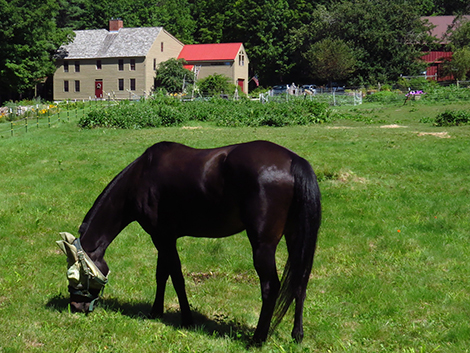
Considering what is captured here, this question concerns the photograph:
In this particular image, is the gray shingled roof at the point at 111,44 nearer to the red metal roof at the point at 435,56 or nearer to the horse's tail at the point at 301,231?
the red metal roof at the point at 435,56

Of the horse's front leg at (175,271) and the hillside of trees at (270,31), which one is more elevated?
the hillside of trees at (270,31)

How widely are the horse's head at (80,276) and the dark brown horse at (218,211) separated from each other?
1 cm

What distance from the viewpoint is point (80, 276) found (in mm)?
5355

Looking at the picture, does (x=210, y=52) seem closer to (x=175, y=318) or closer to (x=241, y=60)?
(x=241, y=60)

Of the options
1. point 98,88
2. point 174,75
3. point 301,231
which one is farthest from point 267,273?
point 98,88

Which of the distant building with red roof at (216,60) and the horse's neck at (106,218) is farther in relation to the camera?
the distant building with red roof at (216,60)

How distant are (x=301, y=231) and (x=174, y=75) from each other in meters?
56.3

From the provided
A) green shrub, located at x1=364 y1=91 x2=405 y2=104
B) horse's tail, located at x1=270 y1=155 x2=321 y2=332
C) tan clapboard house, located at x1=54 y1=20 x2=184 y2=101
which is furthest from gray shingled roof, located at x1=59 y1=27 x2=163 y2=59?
horse's tail, located at x1=270 y1=155 x2=321 y2=332

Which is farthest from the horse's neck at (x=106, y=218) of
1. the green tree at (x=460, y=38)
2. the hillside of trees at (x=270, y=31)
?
the green tree at (x=460, y=38)

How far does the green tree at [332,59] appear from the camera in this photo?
195 ft

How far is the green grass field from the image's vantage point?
511cm

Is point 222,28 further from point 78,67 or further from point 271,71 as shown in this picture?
point 78,67

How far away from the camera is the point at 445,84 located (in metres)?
50.7

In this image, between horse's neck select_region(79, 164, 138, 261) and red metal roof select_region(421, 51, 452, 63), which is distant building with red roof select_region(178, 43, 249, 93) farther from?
horse's neck select_region(79, 164, 138, 261)
